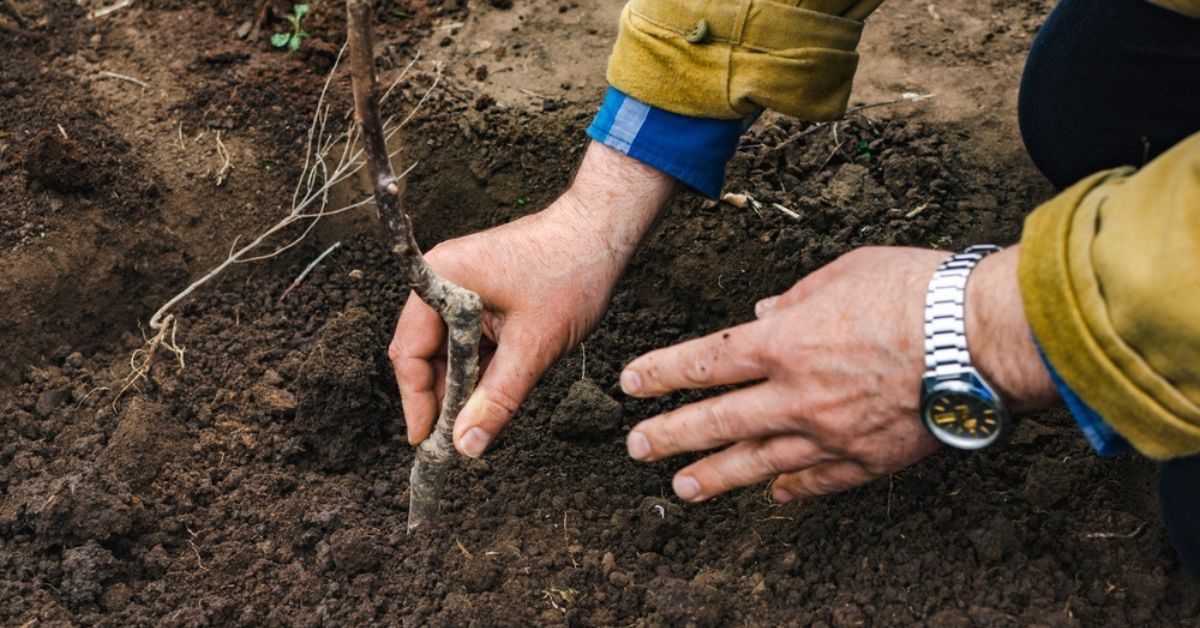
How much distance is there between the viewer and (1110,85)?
218 cm

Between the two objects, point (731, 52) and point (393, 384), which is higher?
point (731, 52)

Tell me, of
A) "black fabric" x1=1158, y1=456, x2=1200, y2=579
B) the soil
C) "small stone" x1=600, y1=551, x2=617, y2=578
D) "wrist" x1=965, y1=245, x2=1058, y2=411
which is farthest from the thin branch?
"black fabric" x1=1158, y1=456, x2=1200, y2=579

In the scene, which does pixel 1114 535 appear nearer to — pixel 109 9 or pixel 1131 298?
pixel 1131 298

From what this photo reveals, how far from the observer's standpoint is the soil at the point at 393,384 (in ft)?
6.43

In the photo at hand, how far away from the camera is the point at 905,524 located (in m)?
2.03

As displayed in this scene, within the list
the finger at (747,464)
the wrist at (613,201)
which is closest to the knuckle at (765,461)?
the finger at (747,464)

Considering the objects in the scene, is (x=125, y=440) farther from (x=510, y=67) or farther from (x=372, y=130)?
(x=510, y=67)

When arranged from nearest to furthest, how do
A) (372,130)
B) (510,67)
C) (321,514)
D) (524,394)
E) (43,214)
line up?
Answer: (372,130), (524,394), (321,514), (43,214), (510,67)

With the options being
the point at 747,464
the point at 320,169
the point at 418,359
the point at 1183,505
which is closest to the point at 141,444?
the point at 418,359

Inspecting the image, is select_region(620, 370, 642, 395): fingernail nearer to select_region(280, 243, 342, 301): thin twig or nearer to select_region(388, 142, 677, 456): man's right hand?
select_region(388, 142, 677, 456): man's right hand

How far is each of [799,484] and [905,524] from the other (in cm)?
39

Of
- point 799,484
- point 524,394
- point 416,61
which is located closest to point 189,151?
point 416,61

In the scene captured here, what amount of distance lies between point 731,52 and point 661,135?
20cm

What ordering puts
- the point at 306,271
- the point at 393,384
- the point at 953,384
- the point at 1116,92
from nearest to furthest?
the point at 953,384
the point at 1116,92
the point at 393,384
the point at 306,271
